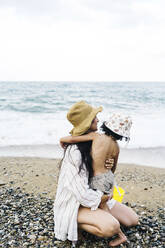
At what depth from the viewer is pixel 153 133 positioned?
10.8 m

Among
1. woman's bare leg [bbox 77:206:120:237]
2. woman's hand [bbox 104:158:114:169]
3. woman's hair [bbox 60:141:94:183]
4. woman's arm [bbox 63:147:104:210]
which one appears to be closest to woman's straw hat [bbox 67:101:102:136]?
woman's hair [bbox 60:141:94:183]

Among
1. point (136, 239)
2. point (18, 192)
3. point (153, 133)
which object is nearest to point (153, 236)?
point (136, 239)

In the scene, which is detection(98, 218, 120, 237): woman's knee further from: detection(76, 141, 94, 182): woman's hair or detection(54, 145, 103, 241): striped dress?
detection(76, 141, 94, 182): woman's hair

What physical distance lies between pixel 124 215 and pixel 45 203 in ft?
4.48

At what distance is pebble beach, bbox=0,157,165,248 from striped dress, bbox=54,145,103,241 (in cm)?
29

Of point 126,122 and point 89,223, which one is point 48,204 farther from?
point 126,122

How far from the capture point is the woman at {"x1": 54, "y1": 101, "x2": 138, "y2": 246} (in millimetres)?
2871

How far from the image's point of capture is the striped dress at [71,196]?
2879mm

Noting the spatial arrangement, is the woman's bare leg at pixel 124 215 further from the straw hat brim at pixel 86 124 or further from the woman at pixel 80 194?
the straw hat brim at pixel 86 124

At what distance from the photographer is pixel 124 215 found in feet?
11.6

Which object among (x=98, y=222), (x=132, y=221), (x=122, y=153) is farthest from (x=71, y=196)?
(x=122, y=153)

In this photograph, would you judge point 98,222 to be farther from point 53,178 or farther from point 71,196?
point 53,178

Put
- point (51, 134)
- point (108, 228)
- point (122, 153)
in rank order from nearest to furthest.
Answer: point (108, 228)
point (122, 153)
point (51, 134)

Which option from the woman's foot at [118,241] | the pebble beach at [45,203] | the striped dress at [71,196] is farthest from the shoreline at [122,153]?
the striped dress at [71,196]
